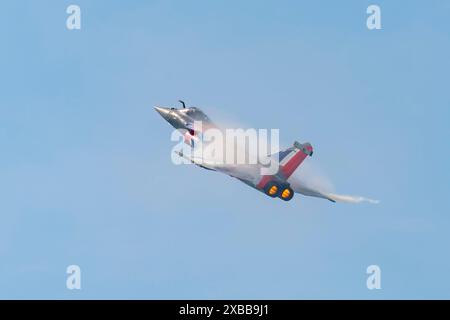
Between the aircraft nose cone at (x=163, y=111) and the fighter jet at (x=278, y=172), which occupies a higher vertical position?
the aircraft nose cone at (x=163, y=111)

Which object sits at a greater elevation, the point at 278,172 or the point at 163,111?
the point at 163,111

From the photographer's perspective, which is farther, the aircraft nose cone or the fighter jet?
the aircraft nose cone

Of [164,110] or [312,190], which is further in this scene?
[164,110]

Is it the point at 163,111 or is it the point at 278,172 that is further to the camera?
the point at 163,111

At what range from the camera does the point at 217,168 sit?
9425 cm

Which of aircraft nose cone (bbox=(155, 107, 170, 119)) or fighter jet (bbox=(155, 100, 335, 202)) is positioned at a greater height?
aircraft nose cone (bbox=(155, 107, 170, 119))

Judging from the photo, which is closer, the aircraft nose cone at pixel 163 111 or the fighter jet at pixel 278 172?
the fighter jet at pixel 278 172
